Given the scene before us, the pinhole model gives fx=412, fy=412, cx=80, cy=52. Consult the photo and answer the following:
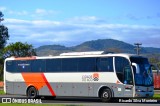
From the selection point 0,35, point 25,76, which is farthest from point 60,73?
point 0,35

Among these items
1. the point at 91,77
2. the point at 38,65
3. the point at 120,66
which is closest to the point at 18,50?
the point at 38,65

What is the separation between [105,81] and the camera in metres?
27.7

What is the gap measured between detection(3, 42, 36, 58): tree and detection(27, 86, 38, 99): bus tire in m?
54.7

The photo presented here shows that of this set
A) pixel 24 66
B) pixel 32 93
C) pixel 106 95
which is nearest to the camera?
pixel 106 95

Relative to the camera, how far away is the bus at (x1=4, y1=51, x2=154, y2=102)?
2692cm

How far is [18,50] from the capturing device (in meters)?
87.9

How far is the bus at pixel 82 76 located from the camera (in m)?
26.9

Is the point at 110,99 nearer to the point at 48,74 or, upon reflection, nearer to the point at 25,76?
the point at 48,74

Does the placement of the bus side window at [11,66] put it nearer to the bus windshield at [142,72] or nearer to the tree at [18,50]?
the bus windshield at [142,72]

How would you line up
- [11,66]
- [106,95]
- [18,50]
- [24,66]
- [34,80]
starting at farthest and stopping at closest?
[18,50], [11,66], [24,66], [34,80], [106,95]

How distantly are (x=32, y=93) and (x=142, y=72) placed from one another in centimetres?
933

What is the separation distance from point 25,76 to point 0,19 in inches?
1385

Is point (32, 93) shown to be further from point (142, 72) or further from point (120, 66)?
point (142, 72)

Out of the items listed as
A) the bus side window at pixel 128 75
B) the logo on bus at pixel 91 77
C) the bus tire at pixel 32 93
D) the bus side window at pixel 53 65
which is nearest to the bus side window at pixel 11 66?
the bus tire at pixel 32 93
